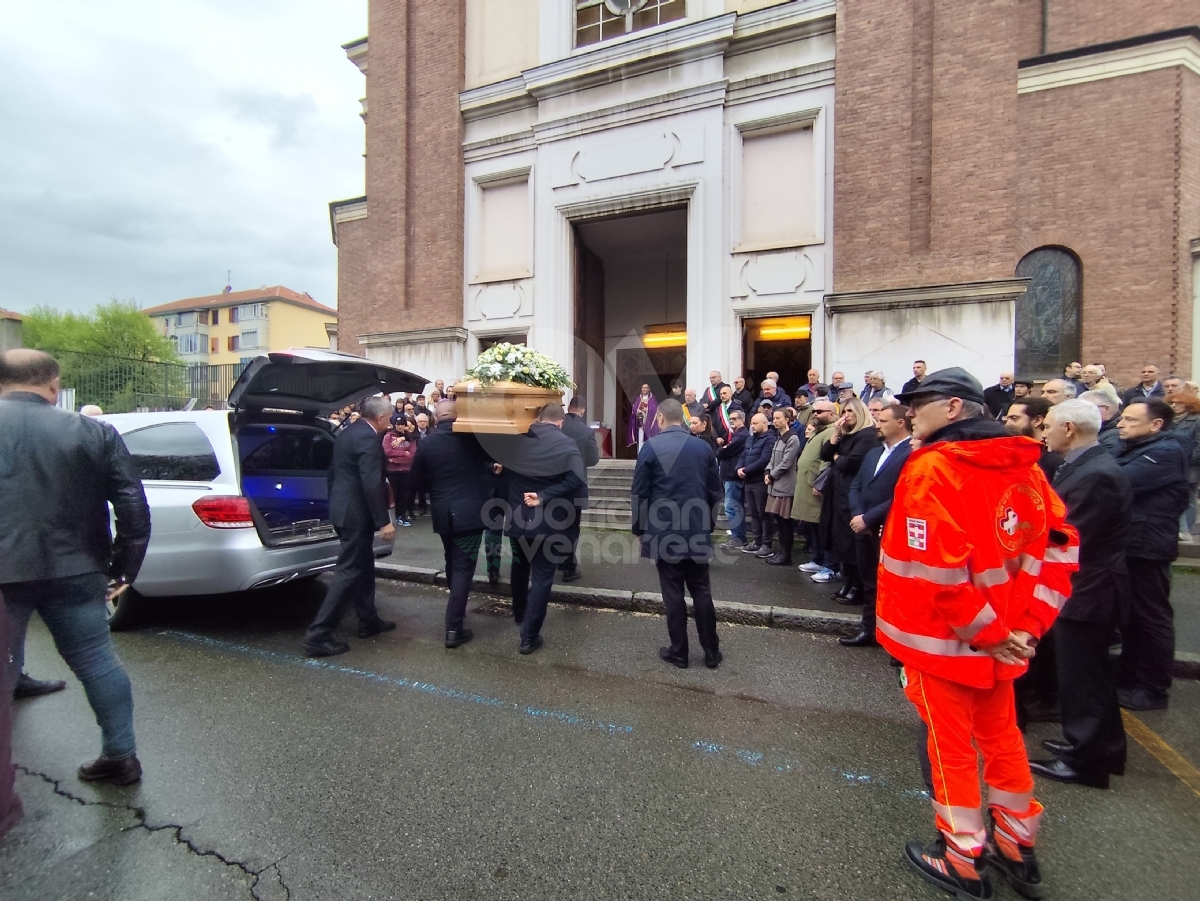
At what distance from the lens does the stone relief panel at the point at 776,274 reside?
9833mm

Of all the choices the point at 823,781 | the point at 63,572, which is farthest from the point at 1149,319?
the point at 63,572

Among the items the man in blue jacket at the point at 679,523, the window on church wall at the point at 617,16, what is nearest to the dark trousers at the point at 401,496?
the man in blue jacket at the point at 679,523

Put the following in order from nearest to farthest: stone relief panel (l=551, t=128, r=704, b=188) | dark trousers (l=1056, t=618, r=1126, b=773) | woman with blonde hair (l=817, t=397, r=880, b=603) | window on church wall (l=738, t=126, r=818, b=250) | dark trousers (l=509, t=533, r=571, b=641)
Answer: dark trousers (l=1056, t=618, r=1126, b=773)
dark trousers (l=509, t=533, r=571, b=641)
woman with blonde hair (l=817, t=397, r=880, b=603)
window on church wall (l=738, t=126, r=818, b=250)
stone relief panel (l=551, t=128, r=704, b=188)

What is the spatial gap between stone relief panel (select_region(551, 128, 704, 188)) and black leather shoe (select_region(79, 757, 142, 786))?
1088 cm

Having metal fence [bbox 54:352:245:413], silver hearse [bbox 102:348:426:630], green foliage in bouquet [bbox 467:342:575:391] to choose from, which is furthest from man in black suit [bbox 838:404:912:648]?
metal fence [bbox 54:352:245:413]

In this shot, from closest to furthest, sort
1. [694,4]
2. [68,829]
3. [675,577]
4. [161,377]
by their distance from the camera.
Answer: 1. [68,829]
2. [675,577]
3. [694,4]
4. [161,377]

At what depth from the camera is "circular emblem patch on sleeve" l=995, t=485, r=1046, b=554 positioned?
6.50 feet

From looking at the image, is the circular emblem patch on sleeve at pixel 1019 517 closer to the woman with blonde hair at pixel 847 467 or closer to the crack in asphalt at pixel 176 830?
the woman with blonde hair at pixel 847 467

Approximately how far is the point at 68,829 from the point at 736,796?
9.14 ft

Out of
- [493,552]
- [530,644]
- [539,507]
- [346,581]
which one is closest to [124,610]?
[346,581]

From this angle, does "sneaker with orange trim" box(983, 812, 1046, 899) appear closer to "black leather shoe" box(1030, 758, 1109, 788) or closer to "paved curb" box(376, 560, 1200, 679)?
"black leather shoe" box(1030, 758, 1109, 788)

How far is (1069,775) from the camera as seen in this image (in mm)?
2676

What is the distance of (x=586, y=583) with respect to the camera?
5758 mm

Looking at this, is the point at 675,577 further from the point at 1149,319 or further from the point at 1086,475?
the point at 1149,319
